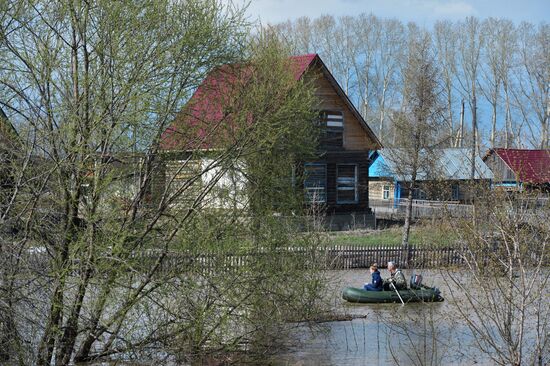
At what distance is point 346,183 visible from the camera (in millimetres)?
38188

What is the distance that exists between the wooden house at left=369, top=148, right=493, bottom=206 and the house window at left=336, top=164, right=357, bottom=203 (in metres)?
1.45

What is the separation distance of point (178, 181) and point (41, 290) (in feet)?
10.3

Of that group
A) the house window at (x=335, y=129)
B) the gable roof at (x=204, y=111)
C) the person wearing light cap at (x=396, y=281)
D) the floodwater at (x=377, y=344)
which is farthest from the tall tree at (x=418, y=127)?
the gable roof at (x=204, y=111)

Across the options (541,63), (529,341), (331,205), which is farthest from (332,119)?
(541,63)

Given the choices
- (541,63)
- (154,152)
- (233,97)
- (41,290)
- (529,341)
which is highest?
(541,63)

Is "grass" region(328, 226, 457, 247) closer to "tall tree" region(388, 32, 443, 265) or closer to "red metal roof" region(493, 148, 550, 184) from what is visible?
"tall tree" region(388, 32, 443, 265)

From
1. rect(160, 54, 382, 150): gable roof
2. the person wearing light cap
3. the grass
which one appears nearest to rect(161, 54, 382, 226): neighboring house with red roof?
the grass

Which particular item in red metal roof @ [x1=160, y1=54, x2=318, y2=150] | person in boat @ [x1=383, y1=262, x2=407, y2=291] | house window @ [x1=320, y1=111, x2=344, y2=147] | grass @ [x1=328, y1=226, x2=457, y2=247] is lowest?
person in boat @ [x1=383, y1=262, x2=407, y2=291]

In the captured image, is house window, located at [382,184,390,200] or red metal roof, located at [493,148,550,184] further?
house window, located at [382,184,390,200]

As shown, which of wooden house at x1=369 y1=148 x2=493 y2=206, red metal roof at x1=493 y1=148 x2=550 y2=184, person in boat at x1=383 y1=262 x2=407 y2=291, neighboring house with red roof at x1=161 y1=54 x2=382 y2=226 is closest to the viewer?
red metal roof at x1=493 y1=148 x2=550 y2=184

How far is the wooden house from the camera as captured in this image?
1428cm

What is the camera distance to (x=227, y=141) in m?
12.8

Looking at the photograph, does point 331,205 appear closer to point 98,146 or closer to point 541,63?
point 98,146

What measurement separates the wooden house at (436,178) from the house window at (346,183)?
1.45m
